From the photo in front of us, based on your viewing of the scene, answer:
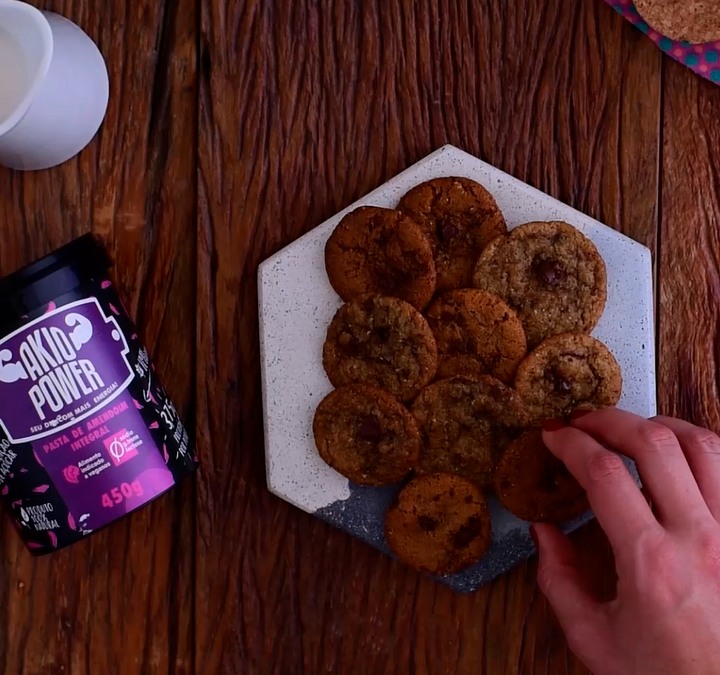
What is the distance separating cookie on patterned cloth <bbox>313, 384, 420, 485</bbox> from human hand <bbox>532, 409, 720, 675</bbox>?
0.15 meters

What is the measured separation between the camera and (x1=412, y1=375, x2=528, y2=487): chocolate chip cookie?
763 mm

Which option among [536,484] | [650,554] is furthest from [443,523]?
[650,554]

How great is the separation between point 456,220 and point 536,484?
270mm

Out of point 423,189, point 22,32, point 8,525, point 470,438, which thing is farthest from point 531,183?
point 8,525

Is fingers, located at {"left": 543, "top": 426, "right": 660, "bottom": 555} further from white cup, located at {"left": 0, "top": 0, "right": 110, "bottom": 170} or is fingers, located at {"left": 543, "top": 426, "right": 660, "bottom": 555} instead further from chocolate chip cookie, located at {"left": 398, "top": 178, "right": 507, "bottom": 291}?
white cup, located at {"left": 0, "top": 0, "right": 110, "bottom": 170}

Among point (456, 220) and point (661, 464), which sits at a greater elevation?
point (456, 220)

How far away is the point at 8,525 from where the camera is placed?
0.84 m

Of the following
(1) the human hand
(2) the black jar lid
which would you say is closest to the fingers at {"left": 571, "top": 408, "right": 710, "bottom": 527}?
(1) the human hand

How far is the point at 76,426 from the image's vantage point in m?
0.69

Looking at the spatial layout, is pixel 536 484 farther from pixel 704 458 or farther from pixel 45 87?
pixel 45 87

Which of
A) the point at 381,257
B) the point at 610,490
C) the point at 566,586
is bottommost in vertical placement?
the point at 566,586

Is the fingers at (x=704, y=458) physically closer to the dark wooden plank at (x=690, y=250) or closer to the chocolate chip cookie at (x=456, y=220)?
the dark wooden plank at (x=690, y=250)

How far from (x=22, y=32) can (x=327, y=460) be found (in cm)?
49

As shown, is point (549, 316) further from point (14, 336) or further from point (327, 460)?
point (14, 336)
